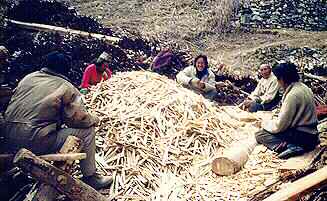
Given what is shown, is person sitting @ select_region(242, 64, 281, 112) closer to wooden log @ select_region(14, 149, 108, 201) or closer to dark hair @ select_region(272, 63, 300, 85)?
dark hair @ select_region(272, 63, 300, 85)

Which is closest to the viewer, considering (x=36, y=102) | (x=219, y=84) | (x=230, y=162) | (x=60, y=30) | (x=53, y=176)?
(x=53, y=176)

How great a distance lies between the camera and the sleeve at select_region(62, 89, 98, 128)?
4199mm

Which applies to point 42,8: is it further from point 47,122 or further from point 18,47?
point 47,122

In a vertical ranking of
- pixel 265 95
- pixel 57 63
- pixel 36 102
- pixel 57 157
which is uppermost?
pixel 57 63

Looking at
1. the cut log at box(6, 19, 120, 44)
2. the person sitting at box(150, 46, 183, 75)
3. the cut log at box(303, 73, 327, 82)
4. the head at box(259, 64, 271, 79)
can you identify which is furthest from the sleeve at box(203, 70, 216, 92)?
the cut log at box(6, 19, 120, 44)

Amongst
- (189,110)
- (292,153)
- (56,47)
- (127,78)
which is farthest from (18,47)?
(292,153)

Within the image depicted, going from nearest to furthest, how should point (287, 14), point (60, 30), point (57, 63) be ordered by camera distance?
point (57, 63), point (60, 30), point (287, 14)

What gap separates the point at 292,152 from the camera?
5289 millimetres

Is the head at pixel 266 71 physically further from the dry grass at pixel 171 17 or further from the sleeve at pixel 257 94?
the dry grass at pixel 171 17

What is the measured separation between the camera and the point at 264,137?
18.4 ft

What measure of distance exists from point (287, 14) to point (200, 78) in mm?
7041

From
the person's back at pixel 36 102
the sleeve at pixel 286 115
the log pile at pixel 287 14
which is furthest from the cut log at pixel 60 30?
the person's back at pixel 36 102

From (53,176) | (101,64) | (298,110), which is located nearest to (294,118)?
(298,110)

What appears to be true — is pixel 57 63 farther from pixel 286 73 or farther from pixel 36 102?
pixel 286 73
